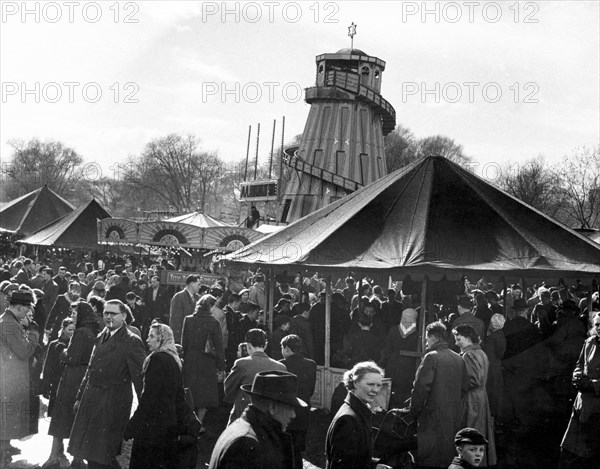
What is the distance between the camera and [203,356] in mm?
9430

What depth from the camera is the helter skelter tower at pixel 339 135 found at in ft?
143

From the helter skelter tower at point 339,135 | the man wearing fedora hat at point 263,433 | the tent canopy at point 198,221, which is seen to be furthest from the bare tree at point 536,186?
the man wearing fedora hat at point 263,433

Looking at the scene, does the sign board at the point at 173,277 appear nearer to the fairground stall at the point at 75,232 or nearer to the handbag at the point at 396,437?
the handbag at the point at 396,437

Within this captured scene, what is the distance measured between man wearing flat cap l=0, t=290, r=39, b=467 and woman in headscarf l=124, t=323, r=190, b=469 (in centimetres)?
211

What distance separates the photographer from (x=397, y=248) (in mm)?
9945

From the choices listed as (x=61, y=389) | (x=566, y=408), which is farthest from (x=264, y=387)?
(x=566, y=408)

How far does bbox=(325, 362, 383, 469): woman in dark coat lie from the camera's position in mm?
4594

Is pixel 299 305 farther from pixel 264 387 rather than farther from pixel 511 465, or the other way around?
pixel 264 387

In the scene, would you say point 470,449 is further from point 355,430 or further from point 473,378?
point 473,378

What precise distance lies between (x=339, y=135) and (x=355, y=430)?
4024 cm

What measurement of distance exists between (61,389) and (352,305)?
1064cm

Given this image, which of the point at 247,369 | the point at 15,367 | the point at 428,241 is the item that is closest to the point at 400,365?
the point at 428,241

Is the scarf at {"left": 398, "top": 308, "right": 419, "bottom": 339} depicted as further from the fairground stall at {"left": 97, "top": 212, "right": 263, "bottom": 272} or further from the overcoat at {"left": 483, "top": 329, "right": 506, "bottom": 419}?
the fairground stall at {"left": 97, "top": 212, "right": 263, "bottom": 272}

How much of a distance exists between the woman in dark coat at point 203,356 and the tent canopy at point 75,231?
1490cm
